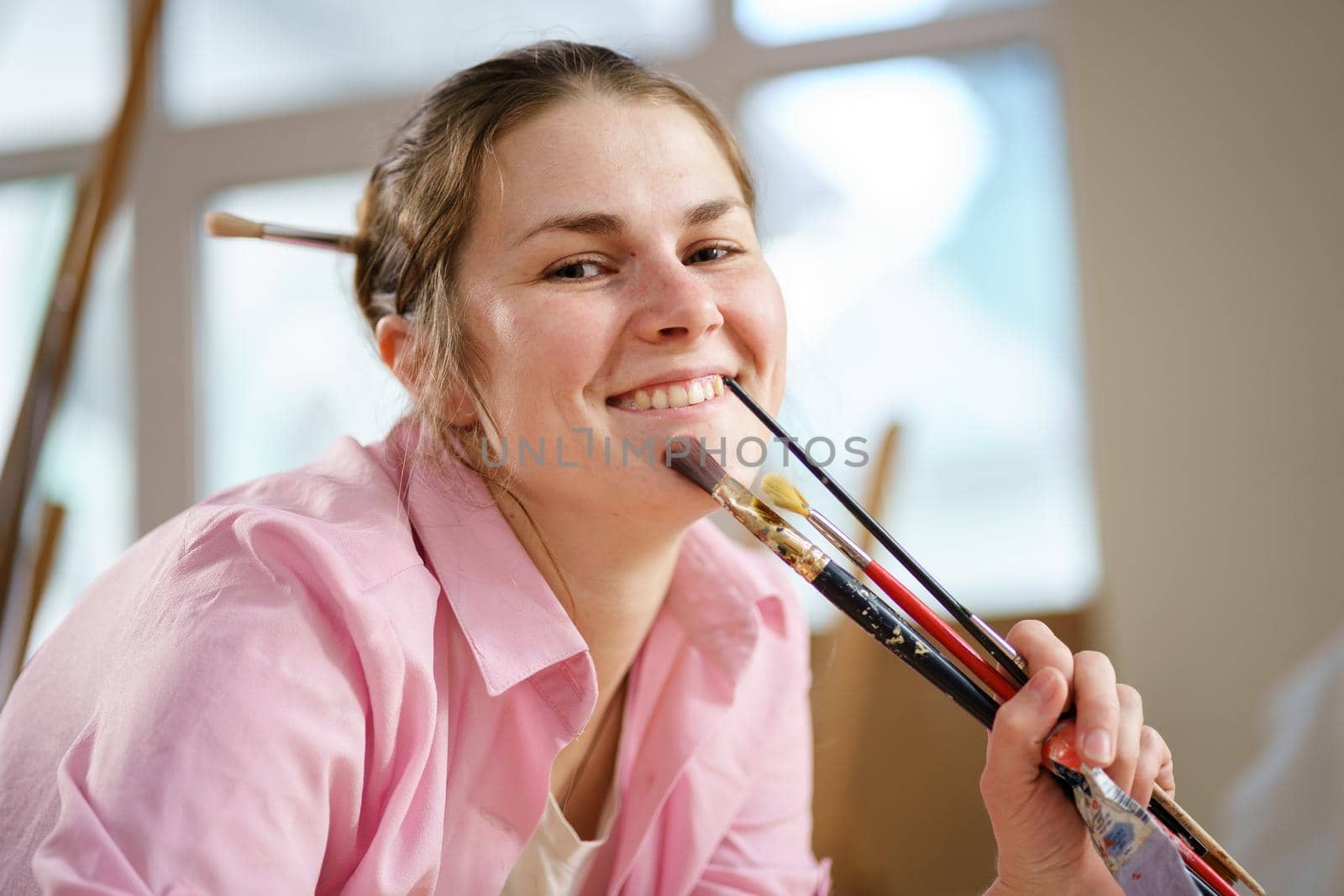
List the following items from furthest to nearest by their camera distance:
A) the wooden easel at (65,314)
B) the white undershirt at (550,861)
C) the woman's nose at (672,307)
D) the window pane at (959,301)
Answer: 1. the window pane at (959,301)
2. the wooden easel at (65,314)
3. the white undershirt at (550,861)
4. the woman's nose at (672,307)

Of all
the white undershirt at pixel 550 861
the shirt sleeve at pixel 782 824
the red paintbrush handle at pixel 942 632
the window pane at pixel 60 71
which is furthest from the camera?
the window pane at pixel 60 71

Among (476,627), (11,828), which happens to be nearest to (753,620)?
(476,627)

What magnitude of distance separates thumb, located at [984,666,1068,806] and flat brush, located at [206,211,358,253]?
2.52 ft

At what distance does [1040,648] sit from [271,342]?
3.02 meters

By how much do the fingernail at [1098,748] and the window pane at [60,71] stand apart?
142 inches

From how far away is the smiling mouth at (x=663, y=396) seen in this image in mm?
995

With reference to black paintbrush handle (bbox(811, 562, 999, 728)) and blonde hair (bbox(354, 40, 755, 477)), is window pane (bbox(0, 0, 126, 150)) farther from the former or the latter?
black paintbrush handle (bbox(811, 562, 999, 728))

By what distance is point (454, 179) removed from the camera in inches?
42.3

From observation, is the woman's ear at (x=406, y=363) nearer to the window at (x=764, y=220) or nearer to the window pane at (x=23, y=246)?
the window at (x=764, y=220)

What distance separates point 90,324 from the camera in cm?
354

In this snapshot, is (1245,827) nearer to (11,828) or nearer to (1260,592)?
(1260,592)

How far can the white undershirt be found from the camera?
1.10 meters

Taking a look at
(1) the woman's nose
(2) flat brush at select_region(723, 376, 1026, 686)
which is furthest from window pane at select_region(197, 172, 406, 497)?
(2) flat brush at select_region(723, 376, 1026, 686)

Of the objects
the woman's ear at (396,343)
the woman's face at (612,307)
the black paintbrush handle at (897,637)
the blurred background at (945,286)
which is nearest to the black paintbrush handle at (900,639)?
the black paintbrush handle at (897,637)
